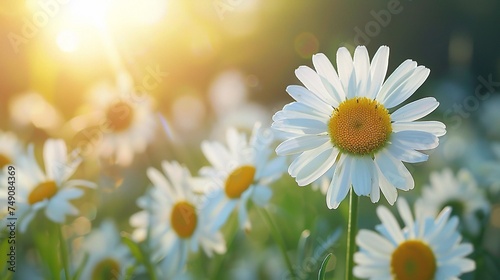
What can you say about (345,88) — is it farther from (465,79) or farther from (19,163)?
(465,79)

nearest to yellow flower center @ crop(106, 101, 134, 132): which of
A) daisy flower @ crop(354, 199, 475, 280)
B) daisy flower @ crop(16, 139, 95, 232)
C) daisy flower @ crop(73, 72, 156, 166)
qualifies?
daisy flower @ crop(73, 72, 156, 166)

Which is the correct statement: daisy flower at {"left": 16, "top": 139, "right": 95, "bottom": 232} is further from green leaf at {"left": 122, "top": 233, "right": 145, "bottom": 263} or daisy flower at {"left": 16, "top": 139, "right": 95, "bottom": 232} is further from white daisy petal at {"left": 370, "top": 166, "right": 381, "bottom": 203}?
white daisy petal at {"left": 370, "top": 166, "right": 381, "bottom": 203}

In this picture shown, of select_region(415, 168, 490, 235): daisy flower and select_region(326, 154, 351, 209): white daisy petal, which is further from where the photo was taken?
select_region(415, 168, 490, 235): daisy flower

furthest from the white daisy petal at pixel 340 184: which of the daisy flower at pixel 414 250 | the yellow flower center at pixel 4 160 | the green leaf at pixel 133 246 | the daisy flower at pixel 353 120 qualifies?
the yellow flower center at pixel 4 160

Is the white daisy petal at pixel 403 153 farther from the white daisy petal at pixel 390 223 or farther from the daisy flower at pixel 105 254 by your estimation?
the daisy flower at pixel 105 254

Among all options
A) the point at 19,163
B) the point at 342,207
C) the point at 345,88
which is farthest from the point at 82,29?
the point at 345,88
